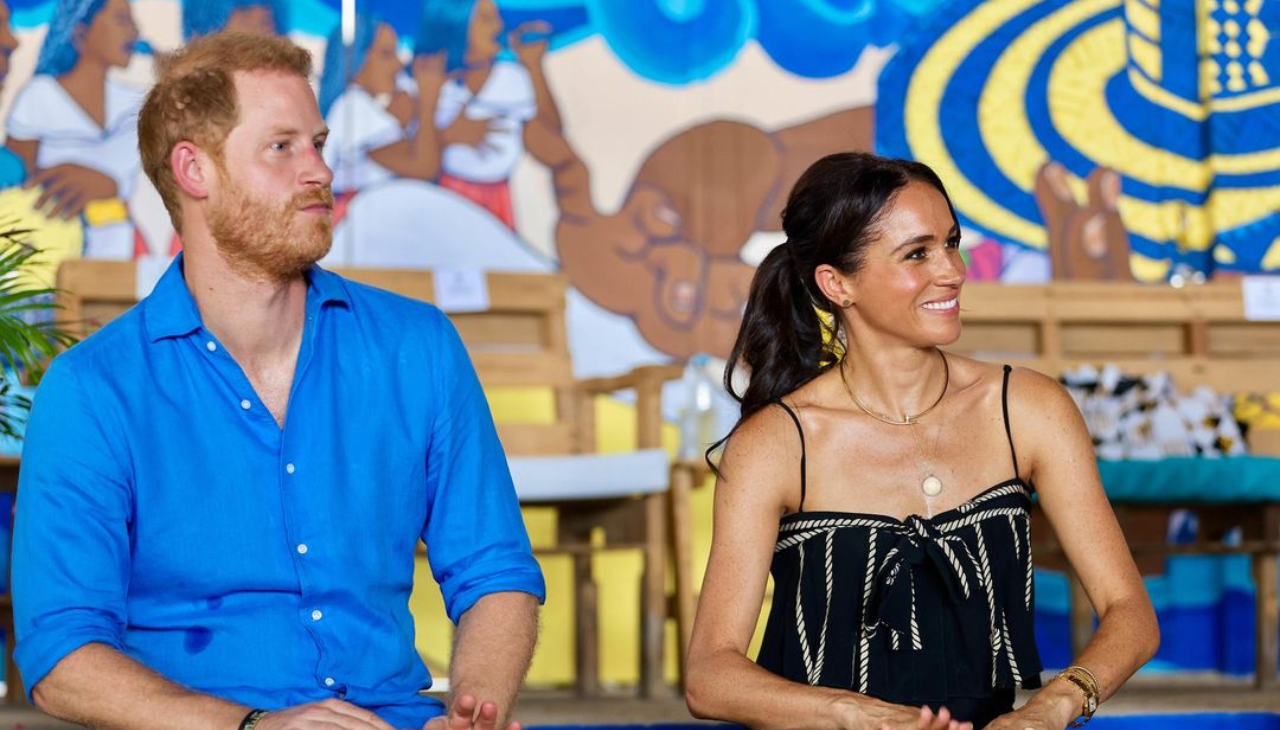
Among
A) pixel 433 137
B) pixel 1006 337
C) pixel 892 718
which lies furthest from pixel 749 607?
pixel 433 137

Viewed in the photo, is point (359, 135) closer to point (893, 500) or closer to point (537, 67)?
point (537, 67)

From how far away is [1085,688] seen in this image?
191 centimetres

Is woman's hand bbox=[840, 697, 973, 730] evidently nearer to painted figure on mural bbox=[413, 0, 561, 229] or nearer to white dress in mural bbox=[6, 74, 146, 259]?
painted figure on mural bbox=[413, 0, 561, 229]

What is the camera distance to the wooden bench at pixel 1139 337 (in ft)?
15.1

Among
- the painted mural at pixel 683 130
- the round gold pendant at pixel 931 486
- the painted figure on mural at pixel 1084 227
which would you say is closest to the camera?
the round gold pendant at pixel 931 486

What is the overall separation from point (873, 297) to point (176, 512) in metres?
0.99

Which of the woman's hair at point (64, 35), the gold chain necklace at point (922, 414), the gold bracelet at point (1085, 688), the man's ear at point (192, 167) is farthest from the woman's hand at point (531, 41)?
the gold bracelet at point (1085, 688)

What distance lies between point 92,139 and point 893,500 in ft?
10.7

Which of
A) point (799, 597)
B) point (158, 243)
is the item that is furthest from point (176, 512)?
point (158, 243)

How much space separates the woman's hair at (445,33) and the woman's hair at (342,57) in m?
0.14

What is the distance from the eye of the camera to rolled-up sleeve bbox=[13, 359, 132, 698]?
67.5 inches

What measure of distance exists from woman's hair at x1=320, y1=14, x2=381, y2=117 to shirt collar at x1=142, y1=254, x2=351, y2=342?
2942mm

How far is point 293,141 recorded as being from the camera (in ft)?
6.00

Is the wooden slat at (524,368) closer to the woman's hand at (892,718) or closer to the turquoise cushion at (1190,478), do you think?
the turquoise cushion at (1190,478)
